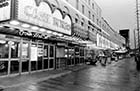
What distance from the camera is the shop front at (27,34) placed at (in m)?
6.89

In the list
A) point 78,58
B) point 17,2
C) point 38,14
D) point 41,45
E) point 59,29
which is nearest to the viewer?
point 17,2

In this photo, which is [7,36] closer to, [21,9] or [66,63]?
[21,9]

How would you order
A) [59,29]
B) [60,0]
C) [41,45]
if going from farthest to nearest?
[60,0], [41,45], [59,29]

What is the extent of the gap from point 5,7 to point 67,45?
9878 mm

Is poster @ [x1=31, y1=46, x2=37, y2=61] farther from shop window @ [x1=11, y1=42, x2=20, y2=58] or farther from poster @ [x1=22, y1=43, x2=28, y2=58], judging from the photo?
shop window @ [x1=11, y1=42, x2=20, y2=58]

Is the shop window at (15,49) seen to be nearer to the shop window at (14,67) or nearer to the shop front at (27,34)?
the shop front at (27,34)

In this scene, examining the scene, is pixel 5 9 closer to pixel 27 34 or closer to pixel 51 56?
pixel 27 34

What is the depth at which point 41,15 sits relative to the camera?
8.18 m

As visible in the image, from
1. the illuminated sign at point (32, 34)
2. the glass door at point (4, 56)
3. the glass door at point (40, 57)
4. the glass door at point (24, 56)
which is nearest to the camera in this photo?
the glass door at point (4, 56)

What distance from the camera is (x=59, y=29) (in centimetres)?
1005

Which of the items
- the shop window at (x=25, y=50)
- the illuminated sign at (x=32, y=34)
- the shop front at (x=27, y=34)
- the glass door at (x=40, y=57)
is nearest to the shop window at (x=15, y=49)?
the shop front at (x=27, y=34)

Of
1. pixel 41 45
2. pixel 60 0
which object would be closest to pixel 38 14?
pixel 41 45

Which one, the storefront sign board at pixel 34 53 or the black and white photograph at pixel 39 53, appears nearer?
the black and white photograph at pixel 39 53

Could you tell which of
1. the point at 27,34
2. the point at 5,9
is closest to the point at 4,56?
the point at 27,34
